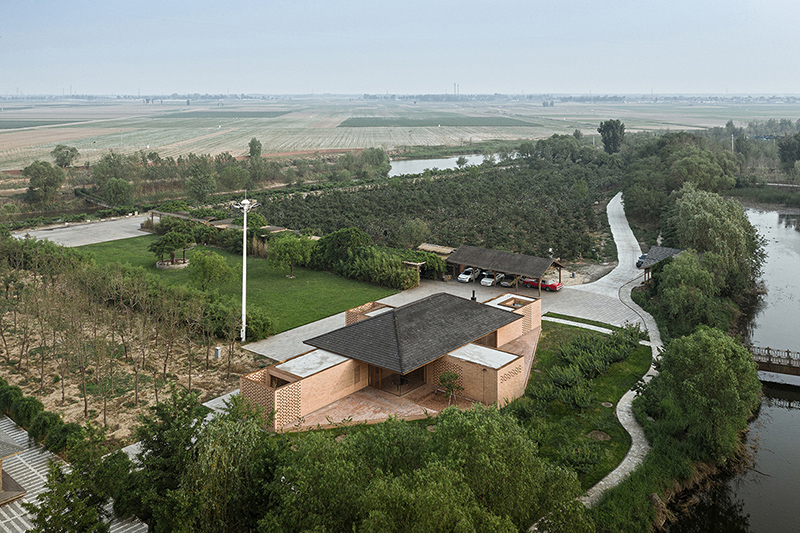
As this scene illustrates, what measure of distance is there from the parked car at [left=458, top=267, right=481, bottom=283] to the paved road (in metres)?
25.8

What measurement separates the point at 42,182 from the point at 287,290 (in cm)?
3926

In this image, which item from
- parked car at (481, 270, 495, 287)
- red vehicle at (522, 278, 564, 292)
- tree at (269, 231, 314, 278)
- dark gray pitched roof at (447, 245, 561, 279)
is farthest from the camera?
tree at (269, 231, 314, 278)

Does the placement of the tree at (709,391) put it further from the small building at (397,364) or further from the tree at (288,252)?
the tree at (288,252)

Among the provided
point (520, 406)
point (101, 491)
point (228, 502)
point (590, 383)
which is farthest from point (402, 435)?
point (590, 383)

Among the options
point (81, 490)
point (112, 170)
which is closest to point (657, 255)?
point (81, 490)

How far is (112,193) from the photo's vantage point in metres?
57.1

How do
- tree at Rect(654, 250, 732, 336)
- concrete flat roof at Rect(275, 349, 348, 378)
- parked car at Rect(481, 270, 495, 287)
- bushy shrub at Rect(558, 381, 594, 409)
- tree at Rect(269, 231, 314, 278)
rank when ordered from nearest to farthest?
concrete flat roof at Rect(275, 349, 348, 378)
bushy shrub at Rect(558, 381, 594, 409)
tree at Rect(654, 250, 732, 336)
parked car at Rect(481, 270, 495, 287)
tree at Rect(269, 231, 314, 278)

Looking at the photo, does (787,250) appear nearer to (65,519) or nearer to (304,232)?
(304,232)

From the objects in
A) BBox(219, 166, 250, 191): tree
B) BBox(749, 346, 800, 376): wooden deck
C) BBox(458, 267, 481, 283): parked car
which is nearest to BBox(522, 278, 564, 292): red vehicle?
BBox(458, 267, 481, 283): parked car

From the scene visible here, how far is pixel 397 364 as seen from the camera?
1841 cm

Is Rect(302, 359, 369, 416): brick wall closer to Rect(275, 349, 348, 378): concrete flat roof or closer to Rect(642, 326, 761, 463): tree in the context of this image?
Rect(275, 349, 348, 378): concrete flat roof

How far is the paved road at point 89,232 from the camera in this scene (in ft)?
143

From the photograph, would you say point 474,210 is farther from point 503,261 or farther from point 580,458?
point 580,458

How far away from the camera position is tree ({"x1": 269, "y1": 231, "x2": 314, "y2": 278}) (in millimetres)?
33531
